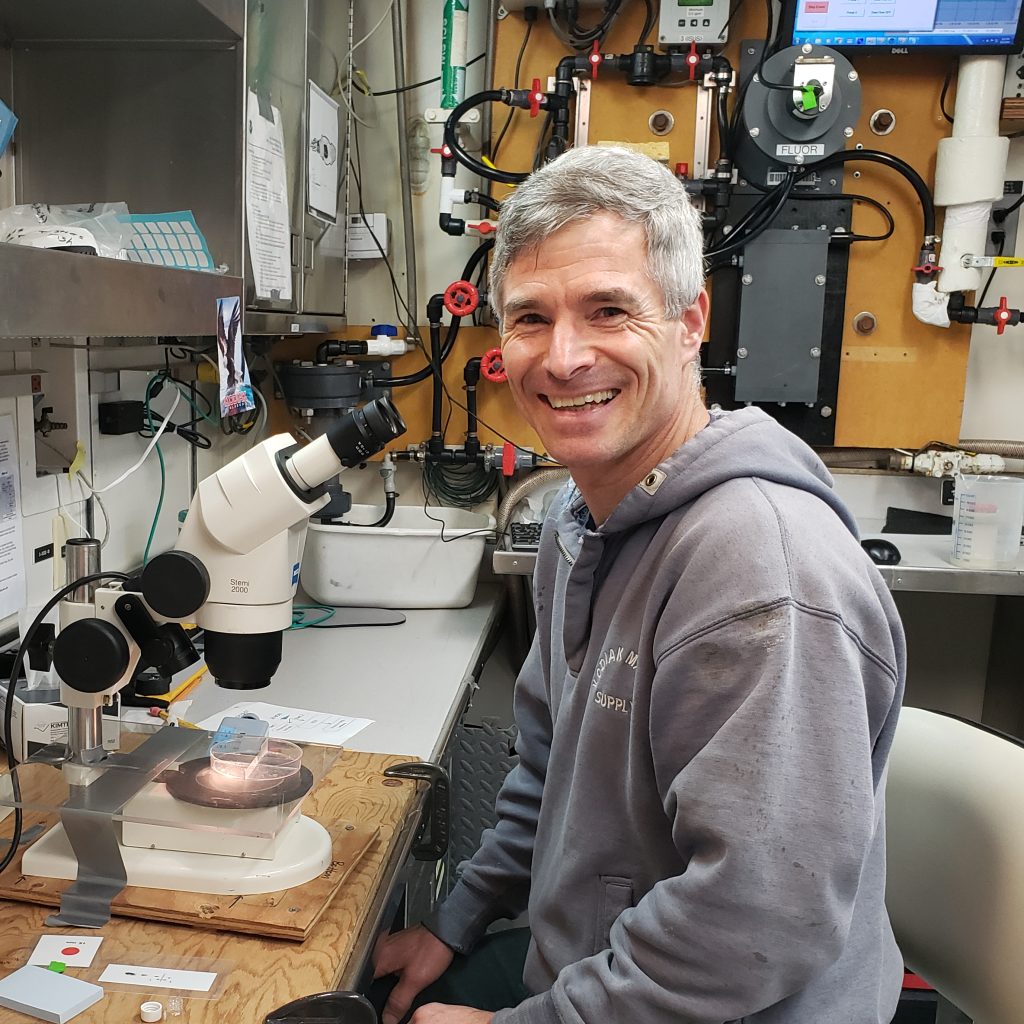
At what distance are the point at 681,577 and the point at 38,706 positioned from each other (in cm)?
95

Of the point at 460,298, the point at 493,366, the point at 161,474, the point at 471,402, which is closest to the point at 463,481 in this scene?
the point at 471,402

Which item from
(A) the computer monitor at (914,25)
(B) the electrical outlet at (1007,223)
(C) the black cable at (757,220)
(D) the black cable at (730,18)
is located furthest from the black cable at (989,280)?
(D) the black cable at (730,18)

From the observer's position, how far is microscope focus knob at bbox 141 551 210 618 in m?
1.07

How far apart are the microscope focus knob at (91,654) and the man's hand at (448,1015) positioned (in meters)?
0.56

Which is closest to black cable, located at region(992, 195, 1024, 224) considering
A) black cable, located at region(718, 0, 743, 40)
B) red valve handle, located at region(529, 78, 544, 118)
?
black cable, located at region(718, 0, 743, 40)

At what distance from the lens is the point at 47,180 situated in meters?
1.67

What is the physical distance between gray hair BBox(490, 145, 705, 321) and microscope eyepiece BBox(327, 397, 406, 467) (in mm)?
267

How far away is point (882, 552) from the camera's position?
7.28 ft

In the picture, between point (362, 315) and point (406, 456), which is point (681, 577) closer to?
point (406, 456)

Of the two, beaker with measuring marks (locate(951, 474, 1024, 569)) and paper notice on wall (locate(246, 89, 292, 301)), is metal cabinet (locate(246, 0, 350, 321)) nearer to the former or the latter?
paper notice on wall (locate(246, 89, 292, 301))

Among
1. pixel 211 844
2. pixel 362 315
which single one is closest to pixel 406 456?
pixel 362 315

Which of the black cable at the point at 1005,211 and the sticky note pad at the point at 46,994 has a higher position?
the black cable at the point at 1005,211

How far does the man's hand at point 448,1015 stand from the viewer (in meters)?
1.14

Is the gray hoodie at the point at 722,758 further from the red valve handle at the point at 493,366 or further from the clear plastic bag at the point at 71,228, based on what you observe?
the red valve handle at the point at 493,366
